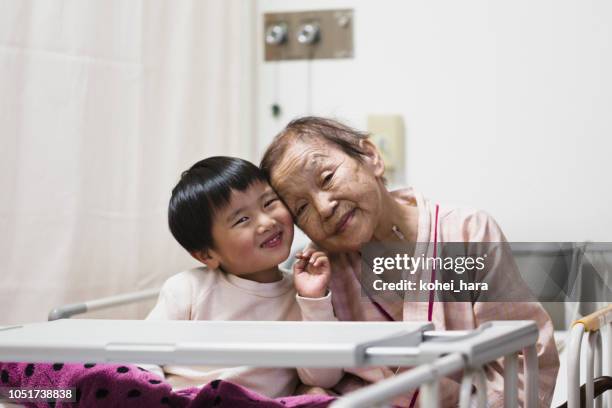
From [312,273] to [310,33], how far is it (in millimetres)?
1058

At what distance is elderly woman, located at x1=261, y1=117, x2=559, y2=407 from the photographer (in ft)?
4.06

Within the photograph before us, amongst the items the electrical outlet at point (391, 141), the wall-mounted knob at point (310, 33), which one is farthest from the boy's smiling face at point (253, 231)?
the wall-mounted knob at point (310, 33)

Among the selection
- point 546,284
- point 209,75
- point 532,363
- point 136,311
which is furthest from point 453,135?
point 532,363

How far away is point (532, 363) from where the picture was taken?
37.3 inches

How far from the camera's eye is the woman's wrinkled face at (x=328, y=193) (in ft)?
4.18

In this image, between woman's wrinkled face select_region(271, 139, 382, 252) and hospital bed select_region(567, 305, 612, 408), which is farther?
woman's wrinkled face select_region(271, 139, 382, 252)

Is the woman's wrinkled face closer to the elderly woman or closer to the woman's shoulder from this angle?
the elderly woman

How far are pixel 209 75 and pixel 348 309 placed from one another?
96 centimetres

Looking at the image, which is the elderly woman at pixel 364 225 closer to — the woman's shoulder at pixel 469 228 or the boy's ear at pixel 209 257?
the woman's shoulder at pixel 469 228

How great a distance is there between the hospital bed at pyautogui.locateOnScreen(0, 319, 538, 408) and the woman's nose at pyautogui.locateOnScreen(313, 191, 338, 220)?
1.01 ft

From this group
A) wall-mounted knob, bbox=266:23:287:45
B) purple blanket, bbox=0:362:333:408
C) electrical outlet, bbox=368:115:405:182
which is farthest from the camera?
wall-mounted knob, bbox=266:23:287:45

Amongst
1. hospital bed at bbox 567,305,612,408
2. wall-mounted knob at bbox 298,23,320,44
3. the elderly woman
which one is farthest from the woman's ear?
wall-mounted knob at bbox 298,23,320,44

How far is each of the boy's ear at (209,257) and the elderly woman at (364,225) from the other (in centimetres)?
16

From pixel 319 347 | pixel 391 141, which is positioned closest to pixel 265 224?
pixel 319 347
